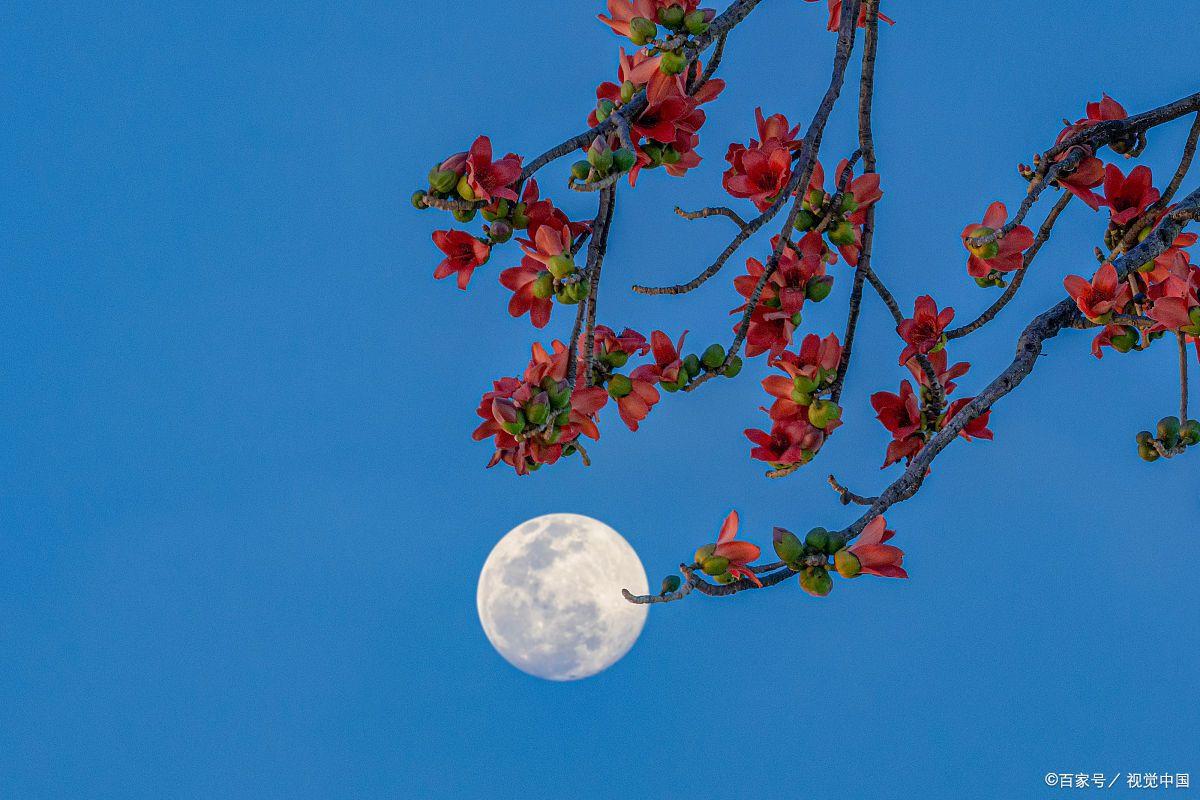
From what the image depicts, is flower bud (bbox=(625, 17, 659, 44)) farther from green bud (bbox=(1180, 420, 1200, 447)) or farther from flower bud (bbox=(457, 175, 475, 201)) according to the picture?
green bud (bbox=(1180, 420, 1200, 447))

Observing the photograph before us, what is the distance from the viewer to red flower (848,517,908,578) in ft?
4.77

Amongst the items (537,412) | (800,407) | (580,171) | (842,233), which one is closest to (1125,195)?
(842,233)

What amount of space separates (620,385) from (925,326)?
68 centimetres

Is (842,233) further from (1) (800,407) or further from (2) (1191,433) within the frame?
(2) (1191,433)

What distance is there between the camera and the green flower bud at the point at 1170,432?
173cm

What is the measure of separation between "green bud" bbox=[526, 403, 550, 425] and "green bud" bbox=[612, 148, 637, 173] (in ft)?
1.16

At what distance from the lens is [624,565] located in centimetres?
455

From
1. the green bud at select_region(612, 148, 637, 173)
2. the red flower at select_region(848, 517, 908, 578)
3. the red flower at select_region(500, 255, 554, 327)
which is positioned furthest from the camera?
the red flower at select_region(500, 255, 554, 327)

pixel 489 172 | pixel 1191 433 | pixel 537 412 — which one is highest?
pixel 489 172

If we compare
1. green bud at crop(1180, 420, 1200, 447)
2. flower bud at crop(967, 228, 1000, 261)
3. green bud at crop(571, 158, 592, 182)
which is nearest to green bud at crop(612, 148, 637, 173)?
green bud at crop(571, 158, 592, 182)

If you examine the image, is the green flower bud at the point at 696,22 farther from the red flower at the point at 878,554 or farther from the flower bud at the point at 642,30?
the red flower at the point at 878,554

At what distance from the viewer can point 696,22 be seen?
1.47m

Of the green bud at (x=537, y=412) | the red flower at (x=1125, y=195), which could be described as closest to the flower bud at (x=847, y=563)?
the green bud at (x=537, y=412)

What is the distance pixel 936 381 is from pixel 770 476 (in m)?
0.41
